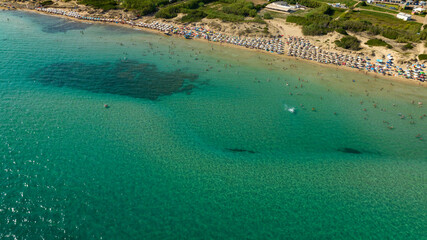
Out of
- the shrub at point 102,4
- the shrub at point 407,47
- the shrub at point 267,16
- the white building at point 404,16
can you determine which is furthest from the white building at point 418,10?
the shrub at point 102,4

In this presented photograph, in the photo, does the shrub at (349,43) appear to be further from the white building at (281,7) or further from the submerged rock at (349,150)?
the submerged rock at (349,150)

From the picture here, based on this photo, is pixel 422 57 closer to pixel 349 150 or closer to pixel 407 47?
pixel 407 47

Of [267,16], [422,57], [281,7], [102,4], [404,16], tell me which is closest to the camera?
[422,57]

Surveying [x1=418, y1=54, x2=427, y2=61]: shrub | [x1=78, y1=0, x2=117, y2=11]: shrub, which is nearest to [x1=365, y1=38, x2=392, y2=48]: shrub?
[x1=418, y1=54, x2=427, y2=61]: shrub

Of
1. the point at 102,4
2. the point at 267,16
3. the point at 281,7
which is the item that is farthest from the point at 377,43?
the point at 102,4

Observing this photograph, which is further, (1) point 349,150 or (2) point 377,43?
(2) point 377,43

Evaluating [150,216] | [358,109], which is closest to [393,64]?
[358,109]

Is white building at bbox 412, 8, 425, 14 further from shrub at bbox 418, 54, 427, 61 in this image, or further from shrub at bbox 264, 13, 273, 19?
shrub at bbox 264, 13, 273, 19
